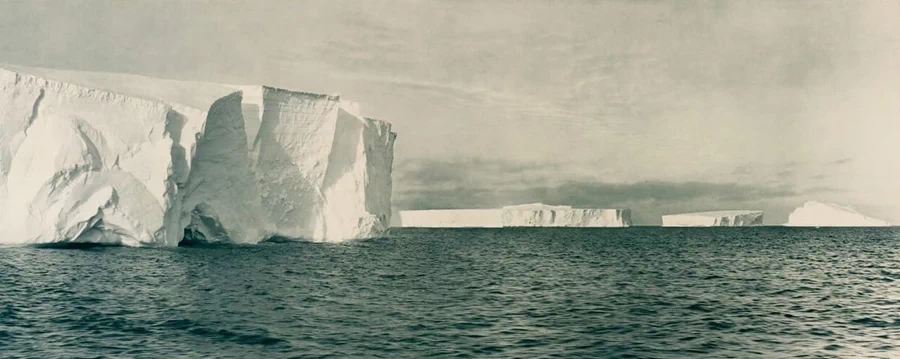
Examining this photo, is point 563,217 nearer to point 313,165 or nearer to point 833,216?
point 833,216

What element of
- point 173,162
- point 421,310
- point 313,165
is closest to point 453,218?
point 313,165

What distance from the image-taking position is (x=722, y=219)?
116 meters

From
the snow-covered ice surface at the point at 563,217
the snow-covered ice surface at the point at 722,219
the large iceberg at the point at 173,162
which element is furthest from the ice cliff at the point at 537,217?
the large iceberg at the point at 173,162

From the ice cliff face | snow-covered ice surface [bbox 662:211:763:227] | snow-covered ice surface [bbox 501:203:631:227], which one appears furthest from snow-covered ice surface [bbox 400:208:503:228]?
the ice cliff face

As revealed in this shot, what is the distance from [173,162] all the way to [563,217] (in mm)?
82760

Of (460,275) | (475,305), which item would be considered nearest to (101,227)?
(460,275)

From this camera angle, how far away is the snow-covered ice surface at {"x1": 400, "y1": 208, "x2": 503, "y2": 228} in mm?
114625

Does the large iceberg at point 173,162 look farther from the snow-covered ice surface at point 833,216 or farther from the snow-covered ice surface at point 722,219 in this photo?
the snow-covered ice surface at point 833,216

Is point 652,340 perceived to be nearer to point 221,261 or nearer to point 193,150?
point 221,261

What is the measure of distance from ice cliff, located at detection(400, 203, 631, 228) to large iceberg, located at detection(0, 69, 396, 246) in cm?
6622

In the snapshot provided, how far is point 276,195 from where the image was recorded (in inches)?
1517

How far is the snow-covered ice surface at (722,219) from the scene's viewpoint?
114062 mm

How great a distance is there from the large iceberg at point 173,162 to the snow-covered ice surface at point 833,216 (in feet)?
310

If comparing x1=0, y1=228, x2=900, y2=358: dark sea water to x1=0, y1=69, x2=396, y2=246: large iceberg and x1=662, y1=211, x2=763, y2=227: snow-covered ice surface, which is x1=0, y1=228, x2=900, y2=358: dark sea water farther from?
x1=662, y1=211, x2=763, y2=227: snow-covered ice surface
